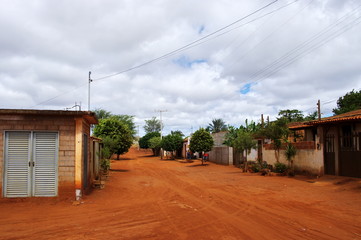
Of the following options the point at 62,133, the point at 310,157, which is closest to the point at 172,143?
the point at 310,157

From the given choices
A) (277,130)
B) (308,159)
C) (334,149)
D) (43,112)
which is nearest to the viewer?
(43,112)

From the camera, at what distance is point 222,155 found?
32.8m

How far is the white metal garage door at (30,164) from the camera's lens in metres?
10.3

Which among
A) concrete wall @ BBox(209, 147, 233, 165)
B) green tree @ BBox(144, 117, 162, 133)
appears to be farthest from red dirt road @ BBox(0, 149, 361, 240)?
green tree @ BBox(144, 117, 162, 133)

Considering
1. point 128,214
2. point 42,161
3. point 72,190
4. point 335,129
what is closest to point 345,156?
point 335,129

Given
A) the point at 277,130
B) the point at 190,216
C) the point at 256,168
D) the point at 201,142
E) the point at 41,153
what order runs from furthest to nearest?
the point at 201,142 → the point at 256,168 → the point at 277,130 → the point at 41,153 → the point at 190,216

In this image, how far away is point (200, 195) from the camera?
12.2 metres

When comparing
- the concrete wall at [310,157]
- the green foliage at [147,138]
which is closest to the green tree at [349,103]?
the concrete wall at [310,157]

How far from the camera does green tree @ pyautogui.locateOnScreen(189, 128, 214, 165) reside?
102 ft

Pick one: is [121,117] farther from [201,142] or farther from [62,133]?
[62,133]

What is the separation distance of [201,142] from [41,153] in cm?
2199

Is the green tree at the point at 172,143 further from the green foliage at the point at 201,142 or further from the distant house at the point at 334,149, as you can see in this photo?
the distant house at the point at 334,149

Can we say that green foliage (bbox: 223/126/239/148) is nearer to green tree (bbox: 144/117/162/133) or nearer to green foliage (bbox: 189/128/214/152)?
green foliage (bbox: 189/128/214/152)

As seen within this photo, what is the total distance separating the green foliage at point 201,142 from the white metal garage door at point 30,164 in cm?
2166
